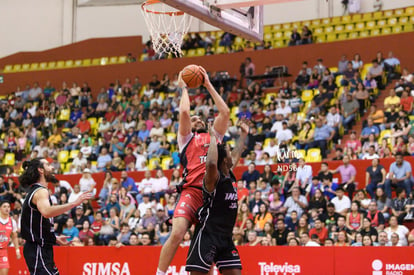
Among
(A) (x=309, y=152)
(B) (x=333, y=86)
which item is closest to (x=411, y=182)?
(A) (x=309, y=152)

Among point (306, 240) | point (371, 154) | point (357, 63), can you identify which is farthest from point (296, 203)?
point (357, 63)

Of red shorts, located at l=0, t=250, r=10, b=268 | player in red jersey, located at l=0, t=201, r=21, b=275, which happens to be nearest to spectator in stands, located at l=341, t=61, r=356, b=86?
player in red jersey, located at l=0, t=201, r=21, b=275

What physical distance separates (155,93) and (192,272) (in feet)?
56.0

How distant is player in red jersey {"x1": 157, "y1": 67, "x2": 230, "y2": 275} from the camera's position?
24.3ft

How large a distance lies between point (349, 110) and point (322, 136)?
183cm

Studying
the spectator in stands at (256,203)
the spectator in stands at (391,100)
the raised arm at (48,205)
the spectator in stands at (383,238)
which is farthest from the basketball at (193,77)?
the spectator in stands at (391,100)

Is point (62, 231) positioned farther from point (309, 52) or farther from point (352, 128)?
point (309, 52)

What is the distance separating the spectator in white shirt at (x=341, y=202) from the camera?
1427 cm

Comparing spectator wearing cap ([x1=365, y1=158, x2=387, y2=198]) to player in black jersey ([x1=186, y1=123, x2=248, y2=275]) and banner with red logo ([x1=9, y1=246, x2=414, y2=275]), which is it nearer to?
banner with red logo ([x1=9, y1=246, x2=414, y2=275])

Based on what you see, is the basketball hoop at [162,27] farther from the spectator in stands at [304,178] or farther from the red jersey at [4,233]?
the red jersey at [4,233]

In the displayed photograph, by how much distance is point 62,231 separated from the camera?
17547mm

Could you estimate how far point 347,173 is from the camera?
15.7 m

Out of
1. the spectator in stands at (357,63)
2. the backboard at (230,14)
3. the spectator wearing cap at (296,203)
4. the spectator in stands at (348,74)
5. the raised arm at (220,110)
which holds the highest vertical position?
the spectator in stands at (357,63)

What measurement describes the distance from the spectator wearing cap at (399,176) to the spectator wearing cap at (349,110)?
145 inches
